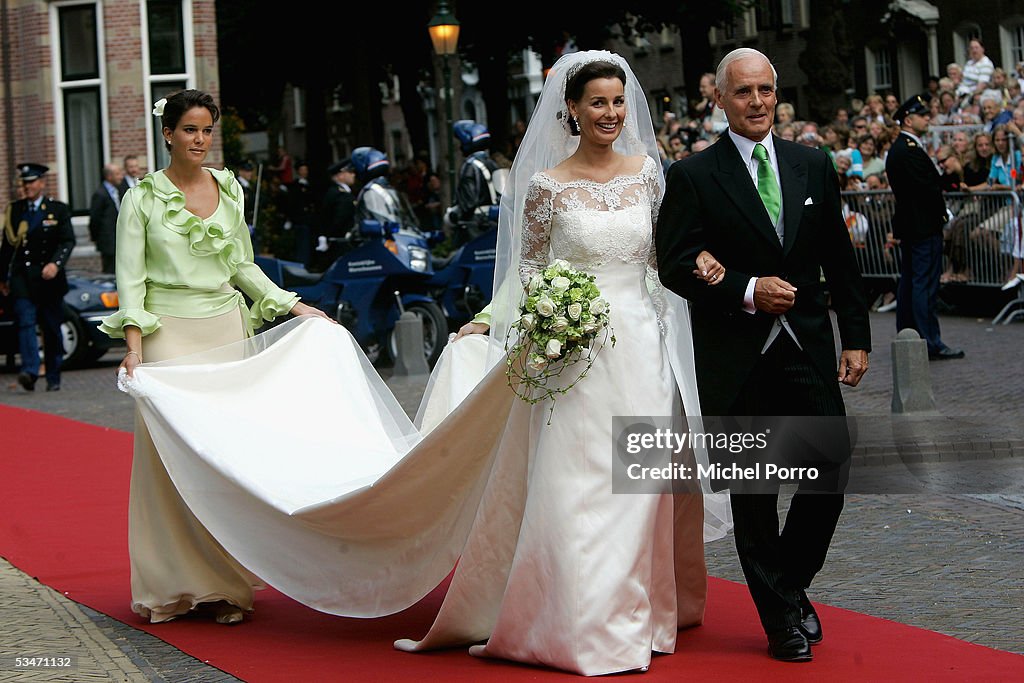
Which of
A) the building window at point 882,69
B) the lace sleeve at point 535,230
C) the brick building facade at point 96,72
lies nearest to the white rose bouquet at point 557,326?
the lace sleeve at point 535,230

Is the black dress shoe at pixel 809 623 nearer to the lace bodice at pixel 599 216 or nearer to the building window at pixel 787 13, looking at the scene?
the lace bodice at pixel 599 216

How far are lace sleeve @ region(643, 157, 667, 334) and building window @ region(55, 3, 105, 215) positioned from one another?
22175mm

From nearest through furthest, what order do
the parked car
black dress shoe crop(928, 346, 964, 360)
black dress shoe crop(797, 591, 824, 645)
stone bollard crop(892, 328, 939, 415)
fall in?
1. black dress shoe crop(797, 591, 824, 645)
2. stone bollard crop(892, 328, 939, 415)
3. black dress shoe crop(928, 346, 964, 360)
4. the parked car

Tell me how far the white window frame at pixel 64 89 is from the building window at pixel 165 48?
73cm

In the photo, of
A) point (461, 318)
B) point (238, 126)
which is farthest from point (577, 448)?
point (238, 126)

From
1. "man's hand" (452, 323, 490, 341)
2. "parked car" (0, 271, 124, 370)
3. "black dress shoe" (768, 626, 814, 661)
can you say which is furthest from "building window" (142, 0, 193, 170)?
"black dress shoe" (768, 626, 814, 661)

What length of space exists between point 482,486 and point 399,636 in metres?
0.71

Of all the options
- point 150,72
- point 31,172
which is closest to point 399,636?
point 31,172

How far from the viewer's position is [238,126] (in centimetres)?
3462

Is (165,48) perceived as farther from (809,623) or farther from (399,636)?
(809,623)

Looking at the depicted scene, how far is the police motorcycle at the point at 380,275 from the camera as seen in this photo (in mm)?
16641

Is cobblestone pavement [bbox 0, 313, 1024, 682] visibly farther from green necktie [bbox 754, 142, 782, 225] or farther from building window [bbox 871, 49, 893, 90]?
building window [bbox 871, 49, 893, 90]

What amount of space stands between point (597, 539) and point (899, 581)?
6.20 ft

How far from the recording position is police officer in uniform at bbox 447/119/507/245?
17375mm
